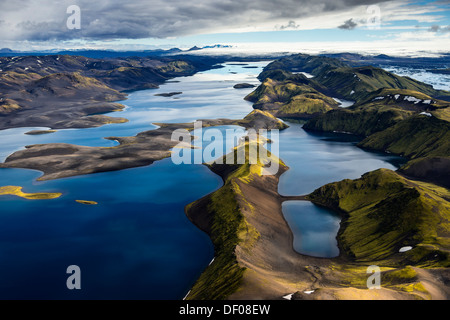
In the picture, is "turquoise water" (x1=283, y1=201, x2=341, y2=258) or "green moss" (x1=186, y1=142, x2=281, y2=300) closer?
"green moss" (x1=186, y1=142, x2=281, y2=300)

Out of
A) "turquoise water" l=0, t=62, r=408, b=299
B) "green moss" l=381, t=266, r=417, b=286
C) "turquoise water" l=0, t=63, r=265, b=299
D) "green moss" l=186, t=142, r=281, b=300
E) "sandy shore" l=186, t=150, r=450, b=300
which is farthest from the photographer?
"turquoise water" l=0, t=62, r=408, b=299

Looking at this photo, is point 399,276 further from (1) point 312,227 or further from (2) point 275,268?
(1) point 312,227

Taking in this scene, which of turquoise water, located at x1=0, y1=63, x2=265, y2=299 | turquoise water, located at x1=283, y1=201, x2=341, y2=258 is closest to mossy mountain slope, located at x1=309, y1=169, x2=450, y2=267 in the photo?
turquoise water, located at x1=283, y1=201, x2=341, y2=258

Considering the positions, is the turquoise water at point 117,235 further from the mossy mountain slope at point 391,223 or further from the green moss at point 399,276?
the green moss at point 399,276

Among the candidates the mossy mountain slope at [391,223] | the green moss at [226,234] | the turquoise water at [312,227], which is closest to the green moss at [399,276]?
the mossy mountain slope at [391,223]

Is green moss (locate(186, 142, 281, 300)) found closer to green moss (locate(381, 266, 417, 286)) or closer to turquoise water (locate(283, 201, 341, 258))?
turquoise water (locate(283, 201, 341, 258))

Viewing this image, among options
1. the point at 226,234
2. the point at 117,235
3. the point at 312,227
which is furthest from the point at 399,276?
the point at 117,235

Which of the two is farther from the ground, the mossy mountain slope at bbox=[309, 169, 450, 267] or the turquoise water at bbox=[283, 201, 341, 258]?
the mossy mountain slope at bbox=[309, 169, 450, 267]

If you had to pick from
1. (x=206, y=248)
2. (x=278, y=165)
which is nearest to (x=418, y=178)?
(x=278, y=165)
